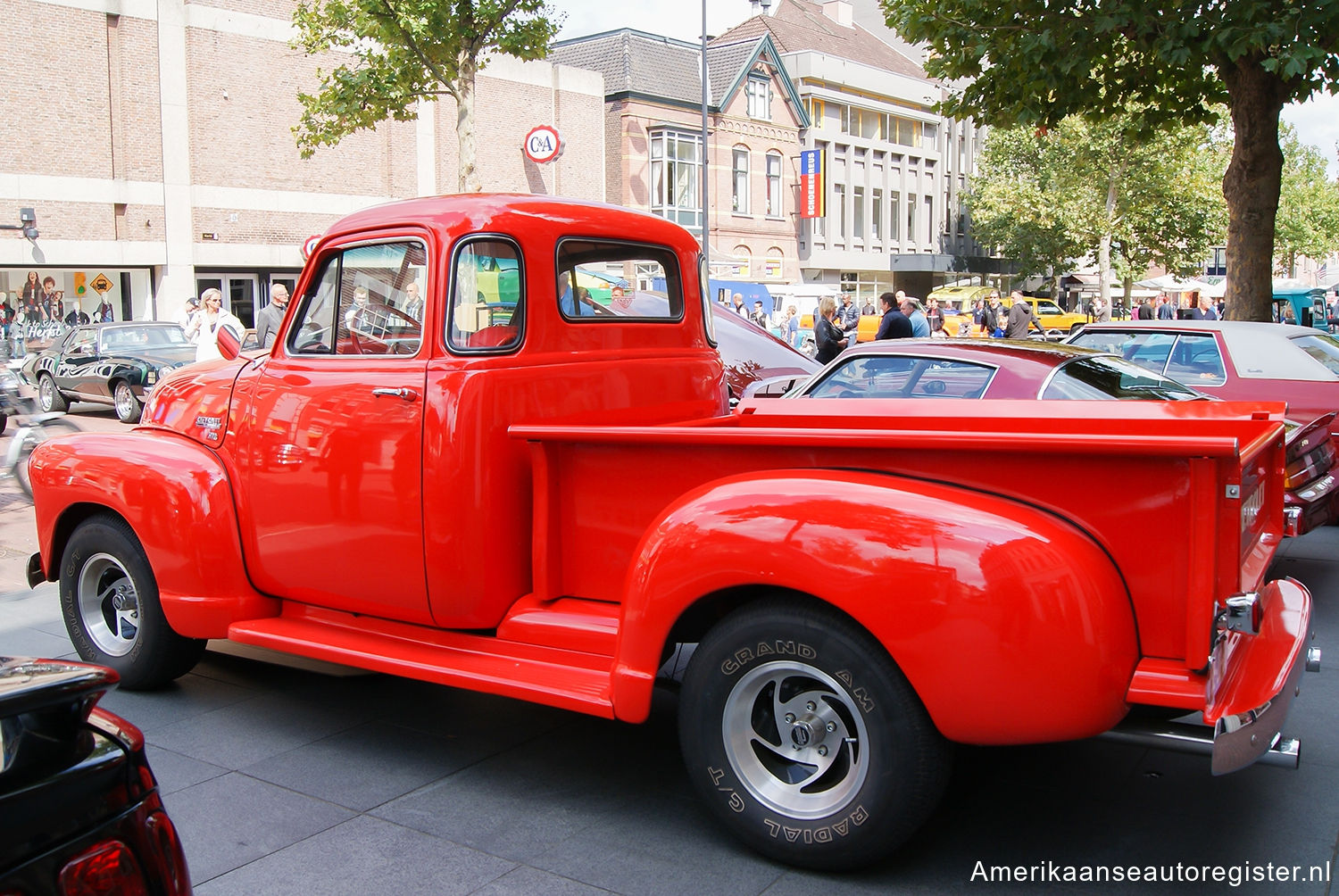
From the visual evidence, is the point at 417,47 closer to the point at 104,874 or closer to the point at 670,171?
the point at 104,874

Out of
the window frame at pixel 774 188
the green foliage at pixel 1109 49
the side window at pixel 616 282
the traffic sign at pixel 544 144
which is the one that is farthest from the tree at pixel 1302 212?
the side window at pixel 616 282

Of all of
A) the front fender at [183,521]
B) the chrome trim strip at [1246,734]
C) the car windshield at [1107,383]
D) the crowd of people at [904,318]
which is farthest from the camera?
the crowd of people at [904,318]

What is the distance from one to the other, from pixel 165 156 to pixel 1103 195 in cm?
3381

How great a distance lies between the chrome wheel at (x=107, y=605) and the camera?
16.4ft

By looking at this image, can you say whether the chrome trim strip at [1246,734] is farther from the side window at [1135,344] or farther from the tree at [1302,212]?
the tree at [1302,212]

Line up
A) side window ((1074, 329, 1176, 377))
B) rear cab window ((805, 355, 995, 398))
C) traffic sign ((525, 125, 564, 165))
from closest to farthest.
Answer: rear cab window ((805, 355, 995, 398)) → side window ((1074, 329, 1176, 377)) → traffic sign ((525, 125, 564, 165))

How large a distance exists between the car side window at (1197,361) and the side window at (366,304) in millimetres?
6618

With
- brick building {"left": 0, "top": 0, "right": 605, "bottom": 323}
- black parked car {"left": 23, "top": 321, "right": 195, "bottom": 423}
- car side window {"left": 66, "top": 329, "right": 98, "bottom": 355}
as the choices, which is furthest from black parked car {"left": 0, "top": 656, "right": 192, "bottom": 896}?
brick building {"left": 0, "top": 0, "right": 605, "bottom": 323}

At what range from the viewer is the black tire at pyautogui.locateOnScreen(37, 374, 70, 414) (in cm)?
1822

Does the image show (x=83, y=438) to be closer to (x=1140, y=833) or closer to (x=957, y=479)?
(x=957, y=479)

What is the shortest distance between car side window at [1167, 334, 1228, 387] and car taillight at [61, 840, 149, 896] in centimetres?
839

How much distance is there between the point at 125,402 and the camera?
16.4m

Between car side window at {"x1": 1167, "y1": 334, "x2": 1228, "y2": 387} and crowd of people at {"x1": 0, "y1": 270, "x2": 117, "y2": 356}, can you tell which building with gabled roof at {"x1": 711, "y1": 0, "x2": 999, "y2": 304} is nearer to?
crowd of people at {"x1": 0, "y1": 270, "x2": 117, "y2": 356}

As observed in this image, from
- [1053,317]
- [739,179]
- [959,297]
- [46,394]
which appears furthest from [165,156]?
[959,297]
